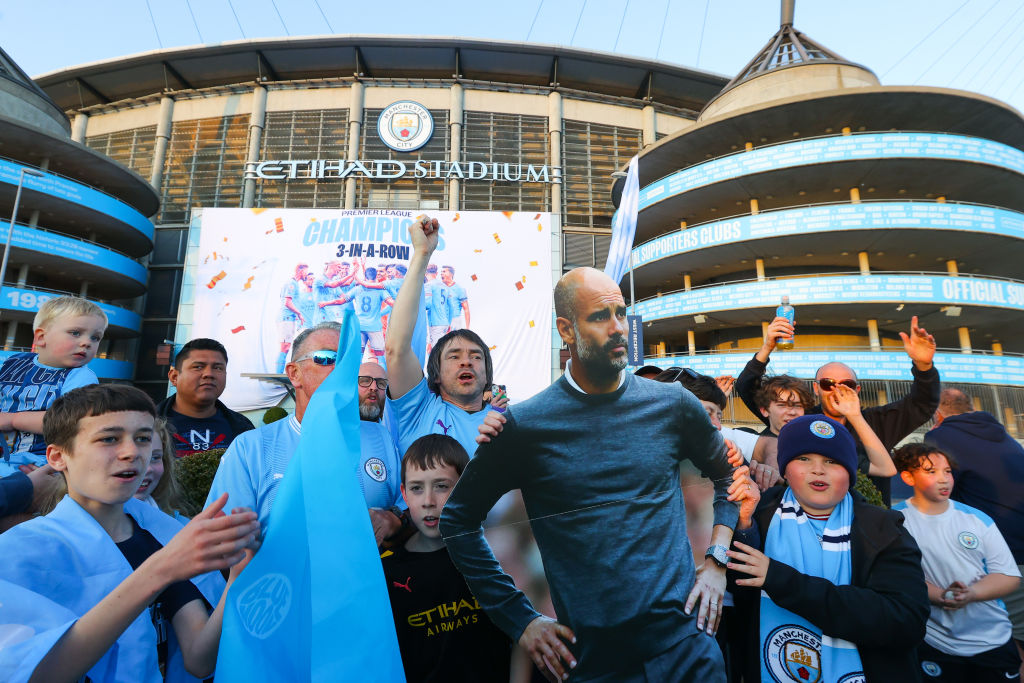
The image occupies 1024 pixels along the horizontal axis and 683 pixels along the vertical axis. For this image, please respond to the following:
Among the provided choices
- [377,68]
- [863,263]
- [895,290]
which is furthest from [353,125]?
[895,290]

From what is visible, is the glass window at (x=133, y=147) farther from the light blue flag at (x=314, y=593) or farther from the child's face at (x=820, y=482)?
the child's face at (x=820, y=482)

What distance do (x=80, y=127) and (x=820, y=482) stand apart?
39767mm

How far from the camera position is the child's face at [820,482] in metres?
1.83

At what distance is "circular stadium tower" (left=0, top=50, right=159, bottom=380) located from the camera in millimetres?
21766

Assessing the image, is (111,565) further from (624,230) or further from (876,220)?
(876,220)

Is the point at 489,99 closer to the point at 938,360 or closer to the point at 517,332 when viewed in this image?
the point at 517,332

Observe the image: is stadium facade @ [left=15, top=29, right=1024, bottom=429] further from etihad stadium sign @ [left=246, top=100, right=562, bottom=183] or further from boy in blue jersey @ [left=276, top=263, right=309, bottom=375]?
boy in blue jersey @ [left=276, top=263, right=309, bottom=375]

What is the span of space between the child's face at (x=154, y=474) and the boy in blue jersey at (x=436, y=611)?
3.77 ft

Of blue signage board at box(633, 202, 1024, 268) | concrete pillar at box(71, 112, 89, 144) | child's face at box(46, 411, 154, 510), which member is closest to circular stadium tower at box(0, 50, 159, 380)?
concrete pillar at box(71, 112, 89, 144)

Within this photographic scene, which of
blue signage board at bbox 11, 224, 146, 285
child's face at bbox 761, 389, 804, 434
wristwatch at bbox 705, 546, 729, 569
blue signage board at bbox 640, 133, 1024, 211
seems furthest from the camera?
blue signage board at bbox 11, 224, 146, 285

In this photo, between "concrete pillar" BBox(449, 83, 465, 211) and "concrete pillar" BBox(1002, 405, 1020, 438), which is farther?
"concrete pillar" BBox(449, 83, 465, 211)

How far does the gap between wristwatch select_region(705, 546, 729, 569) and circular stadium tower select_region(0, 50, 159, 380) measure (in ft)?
87.2

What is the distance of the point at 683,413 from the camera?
4.68ft


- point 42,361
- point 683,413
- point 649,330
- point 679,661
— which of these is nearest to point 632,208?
point 683,413
